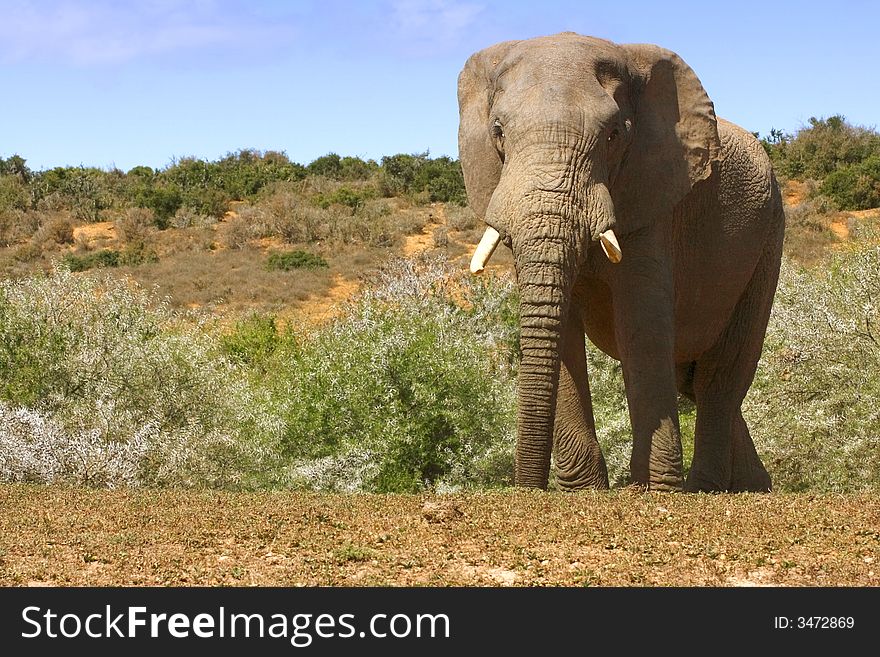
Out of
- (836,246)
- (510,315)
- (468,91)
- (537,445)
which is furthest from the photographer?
(836,246)

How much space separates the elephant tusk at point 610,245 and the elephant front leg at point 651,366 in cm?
70

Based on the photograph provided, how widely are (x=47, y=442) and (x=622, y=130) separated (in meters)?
6.12

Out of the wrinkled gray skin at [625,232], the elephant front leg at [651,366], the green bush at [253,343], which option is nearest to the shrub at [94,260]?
the green bush at [253,343]

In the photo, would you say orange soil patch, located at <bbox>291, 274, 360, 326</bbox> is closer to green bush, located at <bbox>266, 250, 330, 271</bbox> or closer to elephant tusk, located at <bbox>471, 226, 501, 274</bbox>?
green bush, located at <bbox>266, 250, 330, 271</bbox>

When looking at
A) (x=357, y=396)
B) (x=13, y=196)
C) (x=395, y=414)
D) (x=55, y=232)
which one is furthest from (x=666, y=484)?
(x=13, y=196)

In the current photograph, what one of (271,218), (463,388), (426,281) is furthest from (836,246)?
(463,388)

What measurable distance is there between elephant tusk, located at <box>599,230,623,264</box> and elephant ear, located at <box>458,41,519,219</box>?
1.17 m

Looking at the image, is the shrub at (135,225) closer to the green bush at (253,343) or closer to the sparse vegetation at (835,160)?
the green bush at (253,343)

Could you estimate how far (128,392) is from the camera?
13781 mm

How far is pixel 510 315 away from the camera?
19516mm

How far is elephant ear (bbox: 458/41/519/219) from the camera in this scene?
8.53 metres

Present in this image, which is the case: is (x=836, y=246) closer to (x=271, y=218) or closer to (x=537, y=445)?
(x=271, y=218)

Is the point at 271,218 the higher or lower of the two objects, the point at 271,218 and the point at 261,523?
the higher

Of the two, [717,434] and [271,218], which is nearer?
[717,434]
